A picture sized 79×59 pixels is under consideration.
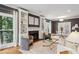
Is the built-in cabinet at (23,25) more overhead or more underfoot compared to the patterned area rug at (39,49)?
more overhead

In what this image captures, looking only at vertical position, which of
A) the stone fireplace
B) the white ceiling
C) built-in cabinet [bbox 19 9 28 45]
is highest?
the white ceiling

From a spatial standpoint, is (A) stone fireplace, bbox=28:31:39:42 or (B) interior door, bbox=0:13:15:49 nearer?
(B) interior door, bbox=0:13:15:49

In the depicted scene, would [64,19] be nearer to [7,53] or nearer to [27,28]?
[27,28]

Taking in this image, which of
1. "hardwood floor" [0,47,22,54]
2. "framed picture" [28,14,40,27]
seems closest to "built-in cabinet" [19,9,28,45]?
"framed picture" [28,14,40,27]

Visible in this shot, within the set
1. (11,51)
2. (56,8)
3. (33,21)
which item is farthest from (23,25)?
(56,8)

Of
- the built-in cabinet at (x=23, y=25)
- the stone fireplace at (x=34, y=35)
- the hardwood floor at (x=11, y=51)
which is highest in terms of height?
the built-in cabinet at (x=23, y=25)

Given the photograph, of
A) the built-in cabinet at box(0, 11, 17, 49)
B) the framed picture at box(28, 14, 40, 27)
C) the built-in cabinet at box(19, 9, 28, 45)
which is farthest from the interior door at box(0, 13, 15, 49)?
the framed picture at box(28, 14, 40, 27)

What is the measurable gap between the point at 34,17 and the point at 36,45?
0.46 m

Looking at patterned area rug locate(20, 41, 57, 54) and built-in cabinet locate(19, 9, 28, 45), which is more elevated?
built-in cabinet locate(19, 9, 28, 45)

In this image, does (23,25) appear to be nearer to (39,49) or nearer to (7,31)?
(7,31)

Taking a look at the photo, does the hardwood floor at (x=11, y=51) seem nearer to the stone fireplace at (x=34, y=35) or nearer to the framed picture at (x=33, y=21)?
the stone fireplace at (x=34, y=35)

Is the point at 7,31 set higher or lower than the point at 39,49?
higher

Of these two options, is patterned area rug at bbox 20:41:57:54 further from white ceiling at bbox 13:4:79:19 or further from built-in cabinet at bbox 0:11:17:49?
white ceiling at bbox 13:4:79:19

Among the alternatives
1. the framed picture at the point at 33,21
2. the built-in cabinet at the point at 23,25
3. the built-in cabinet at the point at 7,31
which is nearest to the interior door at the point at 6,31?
the built-in cabinet at the point at 7,31
